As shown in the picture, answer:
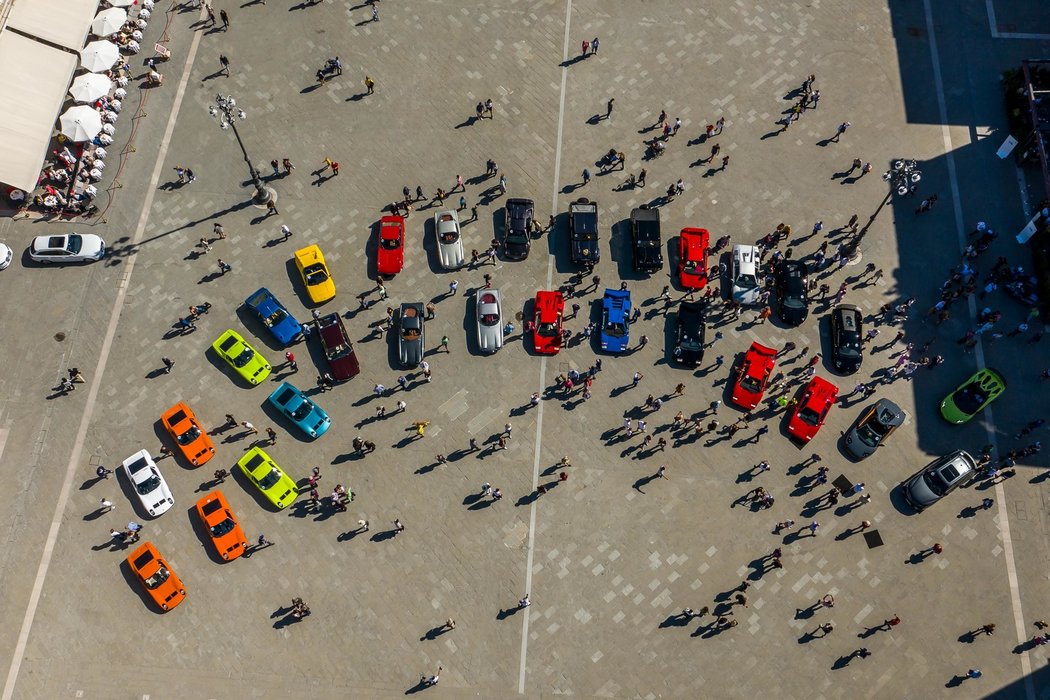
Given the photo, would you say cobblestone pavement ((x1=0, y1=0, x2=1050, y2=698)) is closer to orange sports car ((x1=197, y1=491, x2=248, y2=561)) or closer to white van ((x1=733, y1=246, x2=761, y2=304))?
orange sports car ((x1=197, y1=491, x2=248, y2=561))

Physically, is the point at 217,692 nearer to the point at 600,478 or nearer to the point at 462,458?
the point at 462,458

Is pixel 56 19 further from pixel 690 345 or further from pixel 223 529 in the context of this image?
pixel 690 345

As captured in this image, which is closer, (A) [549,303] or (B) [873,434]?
(B) [873,434]

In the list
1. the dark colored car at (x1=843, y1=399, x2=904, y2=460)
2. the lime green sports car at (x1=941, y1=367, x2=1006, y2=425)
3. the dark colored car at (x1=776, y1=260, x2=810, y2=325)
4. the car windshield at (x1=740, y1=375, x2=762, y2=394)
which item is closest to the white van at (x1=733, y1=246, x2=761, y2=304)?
the dark colored car at (x1=776, y1=260, x2=810, y2=325)

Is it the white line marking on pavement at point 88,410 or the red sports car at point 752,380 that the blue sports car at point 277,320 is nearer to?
the white line marking on pavement at point 88,410

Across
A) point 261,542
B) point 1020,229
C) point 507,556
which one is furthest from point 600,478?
point 1020,229

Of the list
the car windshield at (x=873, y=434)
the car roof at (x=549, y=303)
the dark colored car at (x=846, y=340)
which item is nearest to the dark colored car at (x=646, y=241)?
the car roof at (x=549, y=303)

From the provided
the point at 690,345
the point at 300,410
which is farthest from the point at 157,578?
the point at 690,345
